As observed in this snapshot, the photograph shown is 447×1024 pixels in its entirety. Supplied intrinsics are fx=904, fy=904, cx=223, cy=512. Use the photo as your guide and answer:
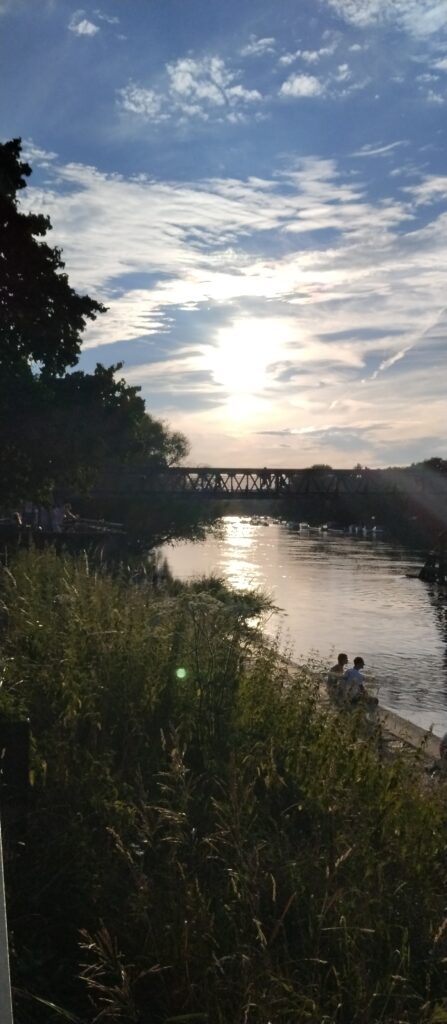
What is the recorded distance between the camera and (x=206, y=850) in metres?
5.97

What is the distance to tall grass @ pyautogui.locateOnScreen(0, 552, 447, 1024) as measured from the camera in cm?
462

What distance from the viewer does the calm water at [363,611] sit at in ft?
96.1

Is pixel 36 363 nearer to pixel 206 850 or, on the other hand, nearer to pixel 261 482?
pixel 206 850

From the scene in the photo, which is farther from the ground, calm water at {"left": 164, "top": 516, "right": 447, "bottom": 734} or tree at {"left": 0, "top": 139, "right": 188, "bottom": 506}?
tree at {"left": 0, "top": 139, "right": 188, "bottom": 506}

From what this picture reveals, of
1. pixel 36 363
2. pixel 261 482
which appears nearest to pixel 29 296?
pixel 36 363

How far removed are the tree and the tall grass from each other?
22.2 m

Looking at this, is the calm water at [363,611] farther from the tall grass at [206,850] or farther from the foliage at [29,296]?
the foliage at [29,296]

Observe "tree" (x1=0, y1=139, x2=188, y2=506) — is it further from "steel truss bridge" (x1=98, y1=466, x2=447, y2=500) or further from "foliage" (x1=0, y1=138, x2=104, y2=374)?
"steel truss bridge" (x1=98, y1=466, x2=447, y2=500)

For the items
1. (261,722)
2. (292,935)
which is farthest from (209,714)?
(292,935)

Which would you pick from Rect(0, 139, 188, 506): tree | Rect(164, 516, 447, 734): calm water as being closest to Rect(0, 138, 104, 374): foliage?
Rect(0, 139, 188, 506): tree

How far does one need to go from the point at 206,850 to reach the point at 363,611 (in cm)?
4411

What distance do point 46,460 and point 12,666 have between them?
24685mm

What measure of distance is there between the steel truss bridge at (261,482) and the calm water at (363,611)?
790 cm

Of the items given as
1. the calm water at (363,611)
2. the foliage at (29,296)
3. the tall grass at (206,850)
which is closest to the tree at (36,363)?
the foliage at (29,296)
